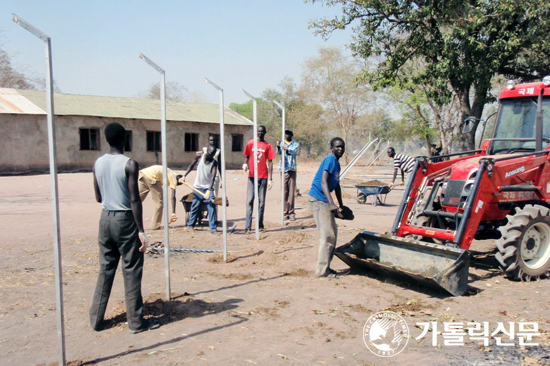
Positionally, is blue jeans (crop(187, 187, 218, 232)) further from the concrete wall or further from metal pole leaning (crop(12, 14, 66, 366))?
the concrete wall

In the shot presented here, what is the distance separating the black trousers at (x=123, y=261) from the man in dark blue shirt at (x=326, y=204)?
2.74 metres

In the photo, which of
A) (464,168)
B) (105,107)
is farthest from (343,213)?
(105,107)

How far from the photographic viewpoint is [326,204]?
6660 millimetres

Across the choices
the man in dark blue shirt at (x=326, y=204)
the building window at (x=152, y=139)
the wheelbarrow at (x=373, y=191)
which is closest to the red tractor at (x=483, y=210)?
the man in dark blue shirt at (x=326, y=204)

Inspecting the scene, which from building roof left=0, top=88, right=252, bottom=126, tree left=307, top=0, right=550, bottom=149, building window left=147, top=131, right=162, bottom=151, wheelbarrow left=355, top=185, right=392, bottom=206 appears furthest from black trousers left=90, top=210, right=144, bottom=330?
building window left=147, top=131, right=162, bottom=151

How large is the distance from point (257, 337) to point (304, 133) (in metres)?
44.6

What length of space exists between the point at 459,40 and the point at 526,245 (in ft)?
32.8

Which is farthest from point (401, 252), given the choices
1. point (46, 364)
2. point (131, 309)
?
point (46, 364)

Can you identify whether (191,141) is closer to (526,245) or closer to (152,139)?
(152,139)

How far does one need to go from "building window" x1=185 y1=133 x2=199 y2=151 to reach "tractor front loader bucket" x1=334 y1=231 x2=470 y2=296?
25.5 m

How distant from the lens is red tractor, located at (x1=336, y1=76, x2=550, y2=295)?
6.39 meters

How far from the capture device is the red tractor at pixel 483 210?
6.39 m

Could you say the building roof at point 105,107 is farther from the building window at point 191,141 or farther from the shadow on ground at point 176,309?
the shadow on ground at point 176,309

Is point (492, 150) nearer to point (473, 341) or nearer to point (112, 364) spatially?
point (473, 341)
